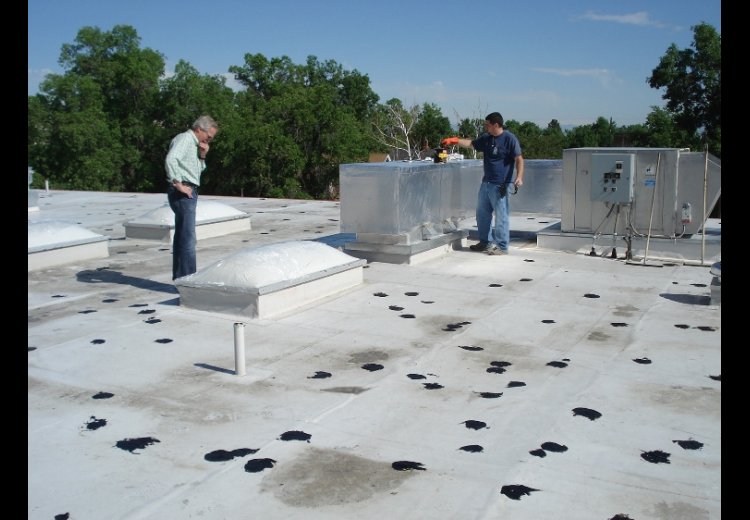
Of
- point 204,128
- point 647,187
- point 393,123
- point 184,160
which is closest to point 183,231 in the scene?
point 184,160

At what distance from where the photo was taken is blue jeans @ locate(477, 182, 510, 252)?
9.02 metres

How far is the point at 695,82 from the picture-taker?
34125mm

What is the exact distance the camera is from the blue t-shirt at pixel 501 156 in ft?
29.2

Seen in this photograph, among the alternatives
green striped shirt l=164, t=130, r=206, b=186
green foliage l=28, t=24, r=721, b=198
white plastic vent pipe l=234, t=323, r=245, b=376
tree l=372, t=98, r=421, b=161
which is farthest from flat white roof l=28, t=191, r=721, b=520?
green foliage l=28, t=24, r=721, b=198

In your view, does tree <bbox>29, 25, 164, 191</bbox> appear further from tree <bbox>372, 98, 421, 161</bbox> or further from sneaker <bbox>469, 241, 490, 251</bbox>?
sneaker <bbox>469, 241, 490, 251</bbox>

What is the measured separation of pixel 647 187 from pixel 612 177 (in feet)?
1.35

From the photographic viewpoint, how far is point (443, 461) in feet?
12.3

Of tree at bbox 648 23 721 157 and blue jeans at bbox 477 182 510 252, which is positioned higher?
tree at bbox 648 23 721 157

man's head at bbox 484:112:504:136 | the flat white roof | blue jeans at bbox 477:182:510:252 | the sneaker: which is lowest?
the flat white roof

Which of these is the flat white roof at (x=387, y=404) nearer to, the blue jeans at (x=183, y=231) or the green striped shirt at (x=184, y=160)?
the blue jeans at (x=183, y=231)

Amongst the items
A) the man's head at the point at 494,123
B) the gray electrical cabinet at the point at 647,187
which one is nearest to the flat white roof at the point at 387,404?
the gray electrical cabinet at the point at 647,187

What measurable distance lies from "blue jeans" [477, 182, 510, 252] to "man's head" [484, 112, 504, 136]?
60 cm

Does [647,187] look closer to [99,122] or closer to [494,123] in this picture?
[494,123]
